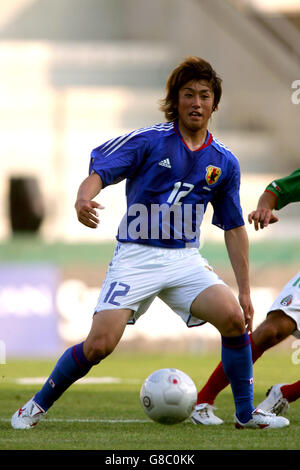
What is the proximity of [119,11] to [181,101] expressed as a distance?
17.0 meters

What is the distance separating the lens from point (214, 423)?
6.34 metres

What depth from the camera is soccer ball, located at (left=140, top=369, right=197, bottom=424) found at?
5938 millimetres

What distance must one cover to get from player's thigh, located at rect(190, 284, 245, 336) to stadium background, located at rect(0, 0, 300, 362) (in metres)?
8.95

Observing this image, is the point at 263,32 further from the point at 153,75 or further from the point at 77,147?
the point at 77,147

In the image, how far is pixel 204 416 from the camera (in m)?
6.40

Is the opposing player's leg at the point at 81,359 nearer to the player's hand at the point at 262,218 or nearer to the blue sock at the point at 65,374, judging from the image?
the blue sock at the point at 65,374

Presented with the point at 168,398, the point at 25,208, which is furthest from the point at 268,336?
the point at 25,208

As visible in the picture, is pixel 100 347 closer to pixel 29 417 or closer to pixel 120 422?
pixel 29 417

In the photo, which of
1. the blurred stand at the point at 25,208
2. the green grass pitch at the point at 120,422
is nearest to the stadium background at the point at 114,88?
the blurred stand at the point at 25,208

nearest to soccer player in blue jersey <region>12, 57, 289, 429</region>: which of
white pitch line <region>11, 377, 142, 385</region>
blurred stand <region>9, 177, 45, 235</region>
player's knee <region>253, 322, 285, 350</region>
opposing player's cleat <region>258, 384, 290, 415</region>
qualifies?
player's knee <region>253, 322, 285, 350</region>

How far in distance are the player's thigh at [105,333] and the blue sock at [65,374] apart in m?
0.10

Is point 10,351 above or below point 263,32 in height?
below

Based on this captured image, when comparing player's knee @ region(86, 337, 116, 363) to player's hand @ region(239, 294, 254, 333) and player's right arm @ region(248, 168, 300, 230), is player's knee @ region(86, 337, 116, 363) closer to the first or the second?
player's hand @ region(239, 294, 254, 333)

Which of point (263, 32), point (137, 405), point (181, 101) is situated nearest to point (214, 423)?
point (137, 405)
